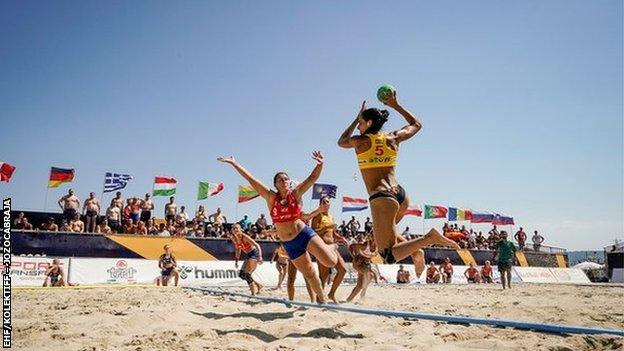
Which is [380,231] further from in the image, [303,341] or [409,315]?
[303,341]

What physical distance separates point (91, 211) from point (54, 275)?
2890 mm

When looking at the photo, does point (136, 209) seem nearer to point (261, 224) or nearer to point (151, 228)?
point (151, 228)

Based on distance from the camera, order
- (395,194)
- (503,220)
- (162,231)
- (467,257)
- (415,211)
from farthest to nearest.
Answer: (503,220), (415,211), (467,257), (162,231), (395,194)

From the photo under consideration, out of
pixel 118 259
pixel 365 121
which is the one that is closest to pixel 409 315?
pixel 365 121

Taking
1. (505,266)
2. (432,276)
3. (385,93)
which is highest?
(385,93)

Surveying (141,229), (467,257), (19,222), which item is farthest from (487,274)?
(19,222)

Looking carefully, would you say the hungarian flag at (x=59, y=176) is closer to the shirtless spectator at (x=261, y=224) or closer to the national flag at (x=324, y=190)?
the shirtless spectator at (x=261, y=224)

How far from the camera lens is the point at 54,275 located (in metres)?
13.3

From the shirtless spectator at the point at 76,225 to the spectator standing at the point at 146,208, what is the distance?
8.52ft

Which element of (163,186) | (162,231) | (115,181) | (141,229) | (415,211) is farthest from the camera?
(415,211)

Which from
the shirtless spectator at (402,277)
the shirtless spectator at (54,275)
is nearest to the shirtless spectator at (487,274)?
the shirtless spectator at (402,277)

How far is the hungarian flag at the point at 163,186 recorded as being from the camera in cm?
2153

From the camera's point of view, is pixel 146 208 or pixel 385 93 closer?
pixel 385 93

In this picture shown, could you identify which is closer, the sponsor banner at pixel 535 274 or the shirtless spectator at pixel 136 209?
the shirtless spectator at pixel 136 209
